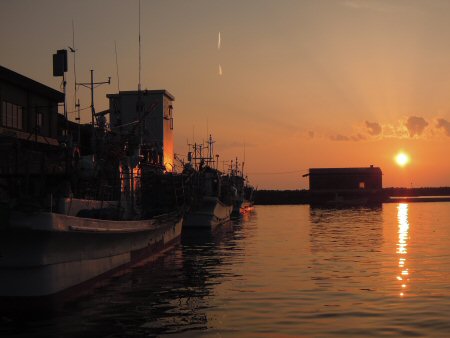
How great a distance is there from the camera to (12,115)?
132ft

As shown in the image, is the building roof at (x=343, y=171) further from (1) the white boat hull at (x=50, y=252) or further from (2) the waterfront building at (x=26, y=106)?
(1) the white boat hull at (x=50, y=252)

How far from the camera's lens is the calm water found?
535 inches

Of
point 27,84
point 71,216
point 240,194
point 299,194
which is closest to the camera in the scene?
point 71,216

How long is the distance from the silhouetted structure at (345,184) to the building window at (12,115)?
10913cm

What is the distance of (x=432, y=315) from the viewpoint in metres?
15.0

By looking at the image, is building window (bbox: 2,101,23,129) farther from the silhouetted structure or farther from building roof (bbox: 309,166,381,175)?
building roof (bbox: 309,166,381,175)

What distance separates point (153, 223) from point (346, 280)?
932 cm

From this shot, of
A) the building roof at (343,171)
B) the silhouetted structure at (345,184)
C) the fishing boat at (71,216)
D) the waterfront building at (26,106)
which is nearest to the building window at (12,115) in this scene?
the waterfront building at (26,106)

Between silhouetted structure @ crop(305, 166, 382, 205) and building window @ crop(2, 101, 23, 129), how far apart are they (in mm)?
109131

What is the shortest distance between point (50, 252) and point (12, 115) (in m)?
27.7

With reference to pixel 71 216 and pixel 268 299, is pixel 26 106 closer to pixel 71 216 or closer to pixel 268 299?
pixel 71 216

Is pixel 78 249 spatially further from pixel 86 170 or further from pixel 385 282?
pixel 385 282

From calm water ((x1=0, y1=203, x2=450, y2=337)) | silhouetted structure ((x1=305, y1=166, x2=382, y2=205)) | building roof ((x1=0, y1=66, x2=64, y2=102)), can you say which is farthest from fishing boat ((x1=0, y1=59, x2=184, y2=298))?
silhouetted structure ((x1=305, y1=166, x2=382, y2=205))

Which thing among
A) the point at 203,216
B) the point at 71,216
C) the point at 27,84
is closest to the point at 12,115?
the point at 27,84
